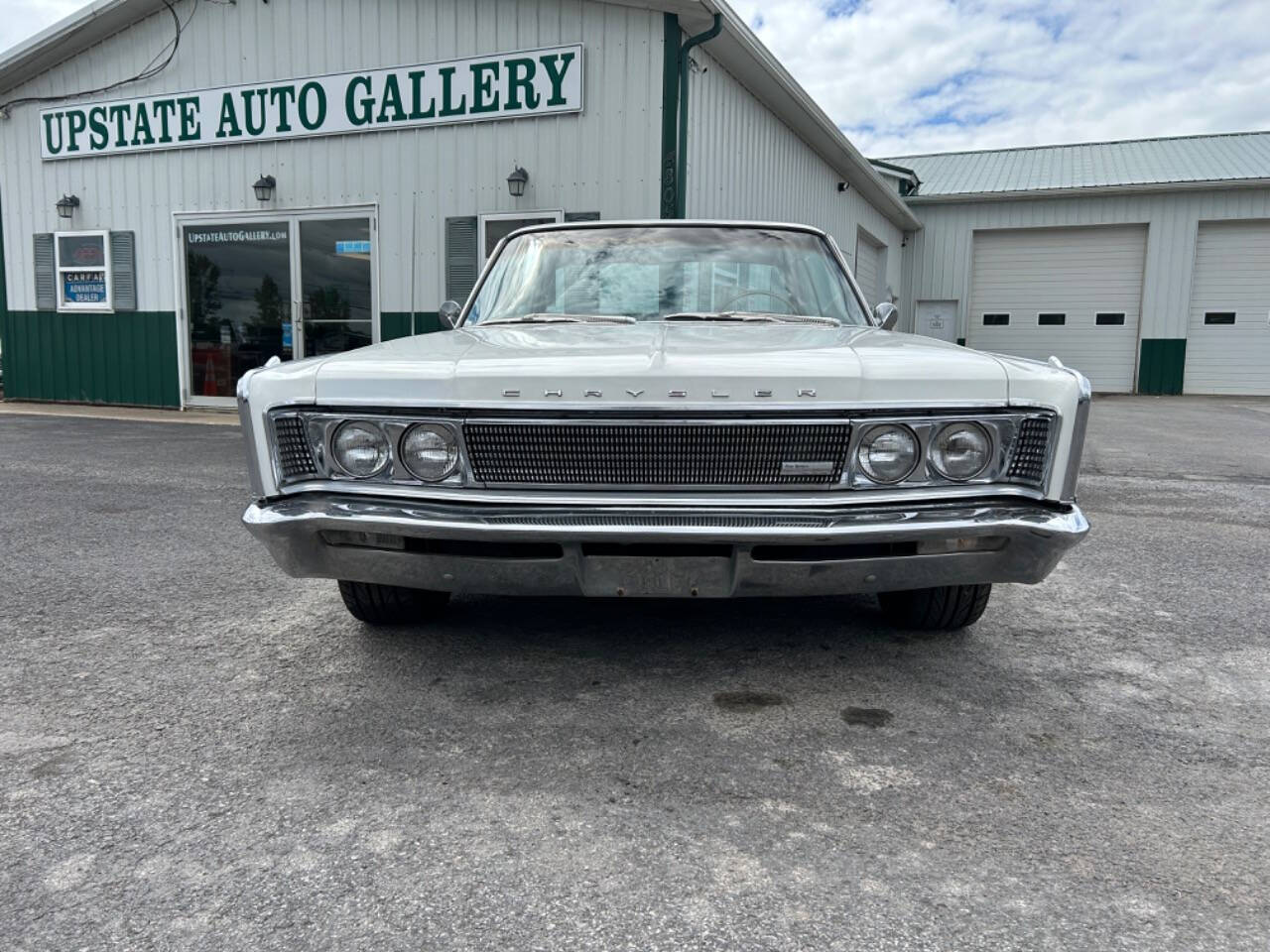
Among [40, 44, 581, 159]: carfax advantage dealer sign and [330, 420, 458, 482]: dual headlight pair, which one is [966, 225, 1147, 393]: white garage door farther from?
[330, 420, 458, 482]: dual headlight pair

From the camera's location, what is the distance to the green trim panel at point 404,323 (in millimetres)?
9883

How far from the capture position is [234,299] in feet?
36.2

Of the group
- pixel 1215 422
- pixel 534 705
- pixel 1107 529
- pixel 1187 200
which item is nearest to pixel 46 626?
pixel 534 705

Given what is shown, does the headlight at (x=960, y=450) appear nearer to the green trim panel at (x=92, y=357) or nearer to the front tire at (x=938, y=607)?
the front tire at (x=938, y=607)

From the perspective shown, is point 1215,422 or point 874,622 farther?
point 1215,422

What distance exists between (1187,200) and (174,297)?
17.4m

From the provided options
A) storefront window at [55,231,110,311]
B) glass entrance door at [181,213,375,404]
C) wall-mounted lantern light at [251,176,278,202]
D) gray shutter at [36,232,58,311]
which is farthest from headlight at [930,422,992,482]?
gray shutter at [36,232,58,311]

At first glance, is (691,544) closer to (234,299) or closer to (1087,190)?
(234,299)

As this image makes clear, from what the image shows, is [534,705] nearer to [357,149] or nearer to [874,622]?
[874,622]

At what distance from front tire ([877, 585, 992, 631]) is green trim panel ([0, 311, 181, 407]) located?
35.2 feet

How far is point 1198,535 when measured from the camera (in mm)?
4816

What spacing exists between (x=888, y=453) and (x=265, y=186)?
32.2 ft

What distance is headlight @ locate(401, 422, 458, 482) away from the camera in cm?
240

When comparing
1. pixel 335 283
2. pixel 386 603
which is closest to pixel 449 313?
pixel 386 603
